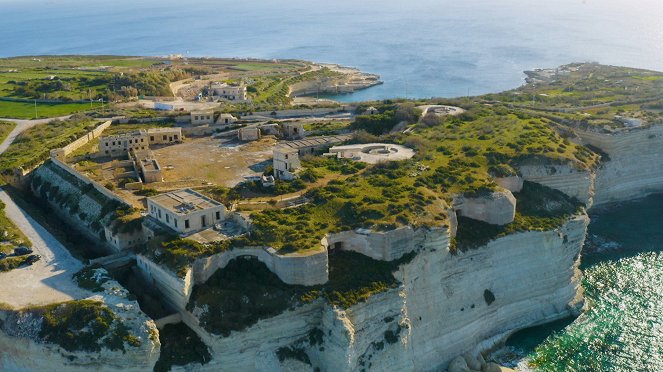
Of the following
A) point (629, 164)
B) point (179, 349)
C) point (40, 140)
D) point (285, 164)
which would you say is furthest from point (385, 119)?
point (179, 349)

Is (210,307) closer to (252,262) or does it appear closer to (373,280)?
(252,262)

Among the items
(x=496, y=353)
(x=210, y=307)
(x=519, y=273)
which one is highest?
(x=210, y=307)

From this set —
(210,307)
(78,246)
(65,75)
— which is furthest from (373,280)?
(65,75)

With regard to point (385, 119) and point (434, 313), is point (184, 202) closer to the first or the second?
point (434, 313)

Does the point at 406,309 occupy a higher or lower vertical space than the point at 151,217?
lower

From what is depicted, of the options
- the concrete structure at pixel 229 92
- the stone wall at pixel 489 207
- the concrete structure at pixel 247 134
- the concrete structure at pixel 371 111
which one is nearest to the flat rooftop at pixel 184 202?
the stone wall at pixel 489 207

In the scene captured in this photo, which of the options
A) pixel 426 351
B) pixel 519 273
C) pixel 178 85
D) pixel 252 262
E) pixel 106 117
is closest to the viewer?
pixel 252 262

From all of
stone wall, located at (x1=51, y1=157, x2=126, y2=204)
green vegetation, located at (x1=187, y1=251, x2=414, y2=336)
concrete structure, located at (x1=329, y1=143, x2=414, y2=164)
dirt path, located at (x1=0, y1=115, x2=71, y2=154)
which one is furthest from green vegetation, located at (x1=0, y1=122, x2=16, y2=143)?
green vegetation, located at (x1=187, y1=251, x2=414, y2=336)
